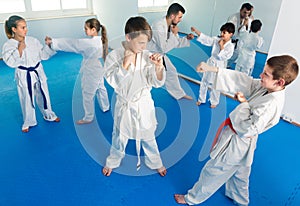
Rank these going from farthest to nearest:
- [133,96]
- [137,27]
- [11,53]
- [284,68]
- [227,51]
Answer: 1. [227,51]
2. [11,53]
3. [133,96]
4. [137,27]
5. [284,68]

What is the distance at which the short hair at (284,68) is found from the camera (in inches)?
55.1

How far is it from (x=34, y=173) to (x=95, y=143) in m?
0.68

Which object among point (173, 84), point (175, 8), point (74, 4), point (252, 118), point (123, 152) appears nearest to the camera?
point (252, 118)

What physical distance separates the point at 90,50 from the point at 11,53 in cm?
79

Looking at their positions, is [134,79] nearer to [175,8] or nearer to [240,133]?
[240,133]

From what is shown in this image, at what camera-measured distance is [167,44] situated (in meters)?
3.43

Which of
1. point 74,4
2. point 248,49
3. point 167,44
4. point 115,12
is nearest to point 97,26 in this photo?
point 167,44

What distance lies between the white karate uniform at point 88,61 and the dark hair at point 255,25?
2116 millimetres

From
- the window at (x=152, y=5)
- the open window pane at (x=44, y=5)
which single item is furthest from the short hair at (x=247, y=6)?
the open window pane at (x=44, y=5)

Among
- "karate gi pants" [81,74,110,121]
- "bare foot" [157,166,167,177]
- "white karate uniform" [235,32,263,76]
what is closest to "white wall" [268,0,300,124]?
"white karate uniform" [235,32,263,76]

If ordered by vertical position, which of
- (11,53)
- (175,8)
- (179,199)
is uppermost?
(175,8)

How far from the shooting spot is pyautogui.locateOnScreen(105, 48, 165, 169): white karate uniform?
6.16 ft

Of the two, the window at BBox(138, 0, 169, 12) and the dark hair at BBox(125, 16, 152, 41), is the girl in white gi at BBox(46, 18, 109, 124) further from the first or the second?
the window at BBox(138, 0, 169, 12)

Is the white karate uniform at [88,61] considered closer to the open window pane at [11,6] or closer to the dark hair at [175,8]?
the dark hair at [175,8]
